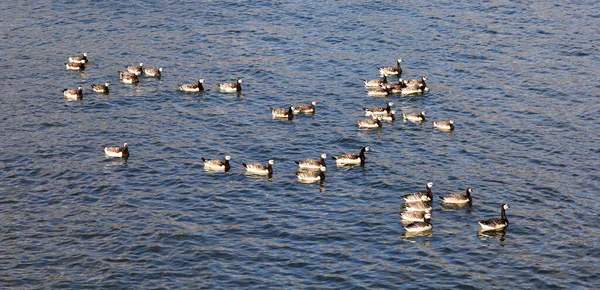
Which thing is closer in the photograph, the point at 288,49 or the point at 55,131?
the point at 55,131

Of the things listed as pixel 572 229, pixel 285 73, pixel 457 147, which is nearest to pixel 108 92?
pixel 285 73

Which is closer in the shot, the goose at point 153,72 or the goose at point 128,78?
the goose at point 128,78

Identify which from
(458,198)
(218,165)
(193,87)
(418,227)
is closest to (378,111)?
(218,165)

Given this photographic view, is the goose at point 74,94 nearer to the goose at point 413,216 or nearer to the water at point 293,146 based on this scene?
the water at point 293,146

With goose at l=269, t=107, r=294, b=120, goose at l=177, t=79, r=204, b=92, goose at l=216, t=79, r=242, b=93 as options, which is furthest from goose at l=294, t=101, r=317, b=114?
goose at l=177, t=79, r=204, b=92

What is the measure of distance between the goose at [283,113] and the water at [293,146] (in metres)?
0.66

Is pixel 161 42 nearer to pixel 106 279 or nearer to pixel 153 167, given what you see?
pixel 153 167

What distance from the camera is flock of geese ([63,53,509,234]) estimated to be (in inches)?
1818

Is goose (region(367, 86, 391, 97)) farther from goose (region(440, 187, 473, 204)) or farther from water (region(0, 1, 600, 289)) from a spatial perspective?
goose (region(440, 187, 473, 204))

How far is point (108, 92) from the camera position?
6638cm

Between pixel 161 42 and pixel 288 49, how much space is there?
1138 cm

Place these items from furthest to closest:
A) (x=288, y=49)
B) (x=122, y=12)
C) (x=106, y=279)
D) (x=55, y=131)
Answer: (x=122, y=12), (x=288, y=49), (x=55, y=131), (x=106, y=279)

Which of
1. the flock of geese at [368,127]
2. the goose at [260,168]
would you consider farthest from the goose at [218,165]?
the goose at [260,168]

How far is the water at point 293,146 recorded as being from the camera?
1678 inches
